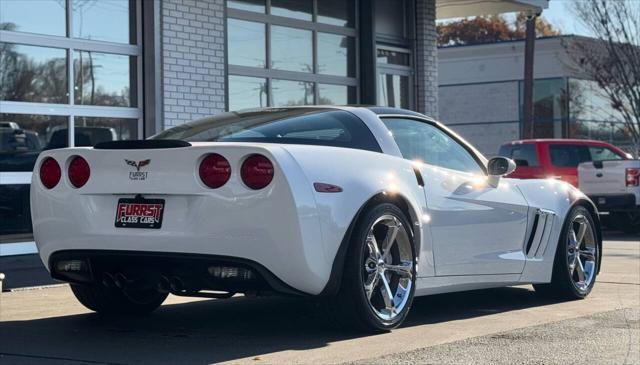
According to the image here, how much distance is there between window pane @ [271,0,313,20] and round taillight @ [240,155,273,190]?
8143 millimetres

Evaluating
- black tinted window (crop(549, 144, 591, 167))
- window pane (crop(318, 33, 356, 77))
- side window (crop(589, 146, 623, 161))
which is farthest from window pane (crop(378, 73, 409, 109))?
side window (crop(589, 146, 623, 161))

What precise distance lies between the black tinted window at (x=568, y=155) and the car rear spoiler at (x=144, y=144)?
14.9m

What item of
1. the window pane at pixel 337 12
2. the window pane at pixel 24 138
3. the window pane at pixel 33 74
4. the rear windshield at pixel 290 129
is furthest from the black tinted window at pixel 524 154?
the rear windshield at pixel 290 129

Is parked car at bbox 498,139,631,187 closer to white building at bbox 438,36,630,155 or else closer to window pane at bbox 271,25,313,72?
window pane at bbox 271,25,313,72

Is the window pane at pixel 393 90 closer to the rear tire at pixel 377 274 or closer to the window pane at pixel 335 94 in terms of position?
the window pane at pixel 335 94

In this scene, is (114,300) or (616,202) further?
(616,202)

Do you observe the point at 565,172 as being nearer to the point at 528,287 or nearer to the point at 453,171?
the point at 528,287

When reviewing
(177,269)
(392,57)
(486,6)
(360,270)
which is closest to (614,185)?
(486,6)

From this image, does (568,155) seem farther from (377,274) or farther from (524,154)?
(377,274)

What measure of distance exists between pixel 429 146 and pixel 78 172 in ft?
8.07

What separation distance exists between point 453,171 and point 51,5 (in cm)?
540

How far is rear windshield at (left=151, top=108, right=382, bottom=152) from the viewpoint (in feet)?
21.1

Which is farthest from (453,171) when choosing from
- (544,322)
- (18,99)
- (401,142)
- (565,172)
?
(565,172)

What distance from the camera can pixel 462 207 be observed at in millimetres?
7109
